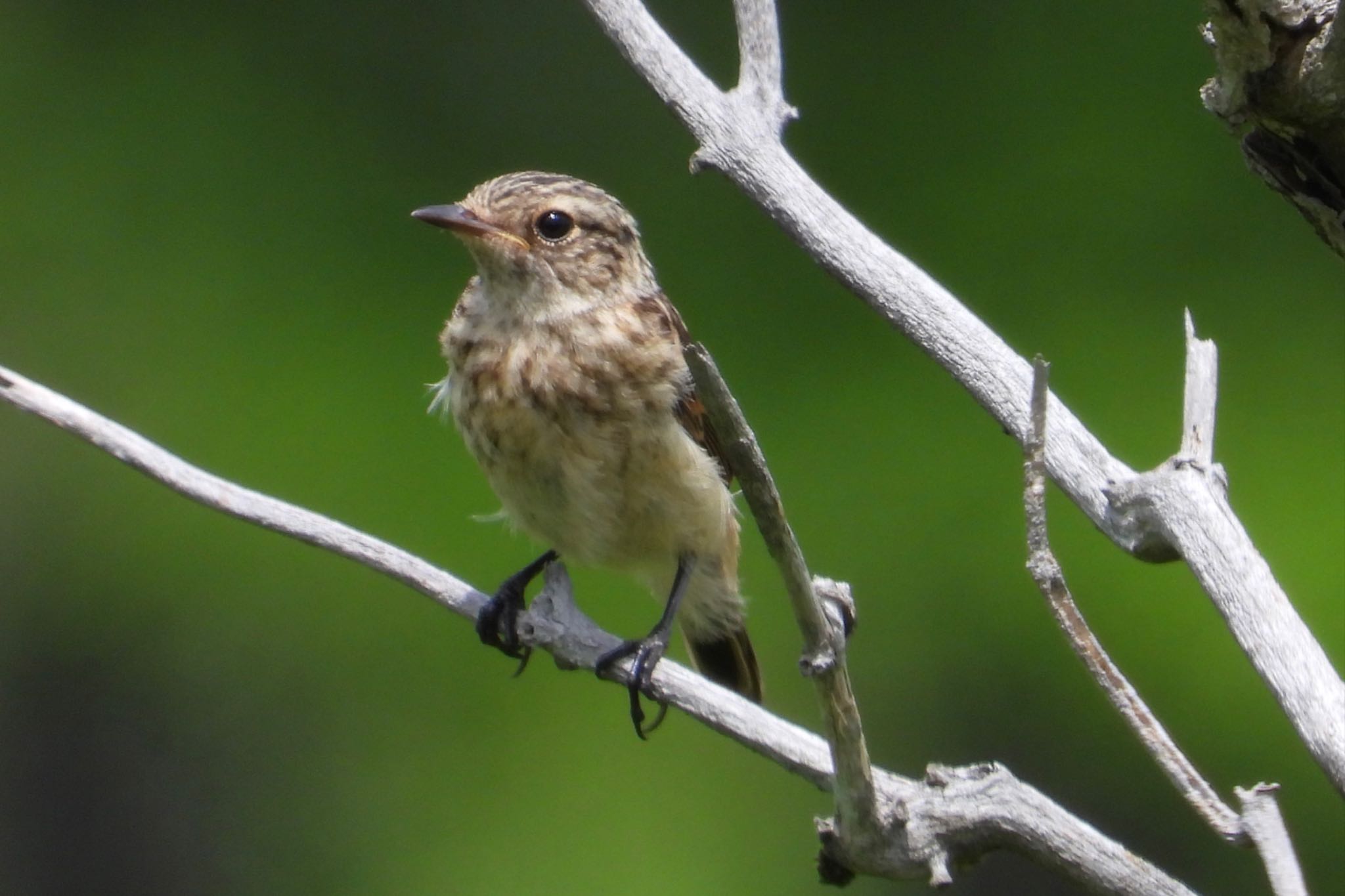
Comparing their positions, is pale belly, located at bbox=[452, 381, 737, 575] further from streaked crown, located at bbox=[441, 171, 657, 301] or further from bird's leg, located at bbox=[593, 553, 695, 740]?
streaked crown, located at bbox=[441, 171, 657, 301]

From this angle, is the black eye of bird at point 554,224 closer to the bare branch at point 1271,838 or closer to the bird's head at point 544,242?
the bird's head at point 544,242

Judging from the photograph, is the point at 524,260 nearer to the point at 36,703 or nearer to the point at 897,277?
the point at 897,277

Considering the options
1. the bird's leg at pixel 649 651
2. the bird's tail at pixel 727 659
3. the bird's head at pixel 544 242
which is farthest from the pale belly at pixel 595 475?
the bird's tail at pixel 727 659

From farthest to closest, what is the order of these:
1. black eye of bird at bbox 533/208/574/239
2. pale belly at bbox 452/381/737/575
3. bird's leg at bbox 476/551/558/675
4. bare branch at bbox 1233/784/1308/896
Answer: bird's leg at bbox 476/551/558/675 < black eye of bird at bbox 533/208/574/239 < pale belly at bbox 452/381/737/575 < bare branch at bbox 1233/784/1308/896

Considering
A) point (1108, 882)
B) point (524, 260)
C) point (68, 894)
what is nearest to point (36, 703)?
point (68, 894)

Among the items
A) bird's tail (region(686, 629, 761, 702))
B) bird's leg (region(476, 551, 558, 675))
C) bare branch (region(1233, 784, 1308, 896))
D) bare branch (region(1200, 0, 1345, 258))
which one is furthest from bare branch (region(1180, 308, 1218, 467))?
bird's tail (region(686, 629, 761, 702))

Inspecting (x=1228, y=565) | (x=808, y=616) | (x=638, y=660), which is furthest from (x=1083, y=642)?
(x=638, y=660)

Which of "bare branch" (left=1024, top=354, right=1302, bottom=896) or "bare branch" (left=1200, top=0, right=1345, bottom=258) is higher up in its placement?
"bare branch" (left=1200, top=0, right=1345, bottom=258)
